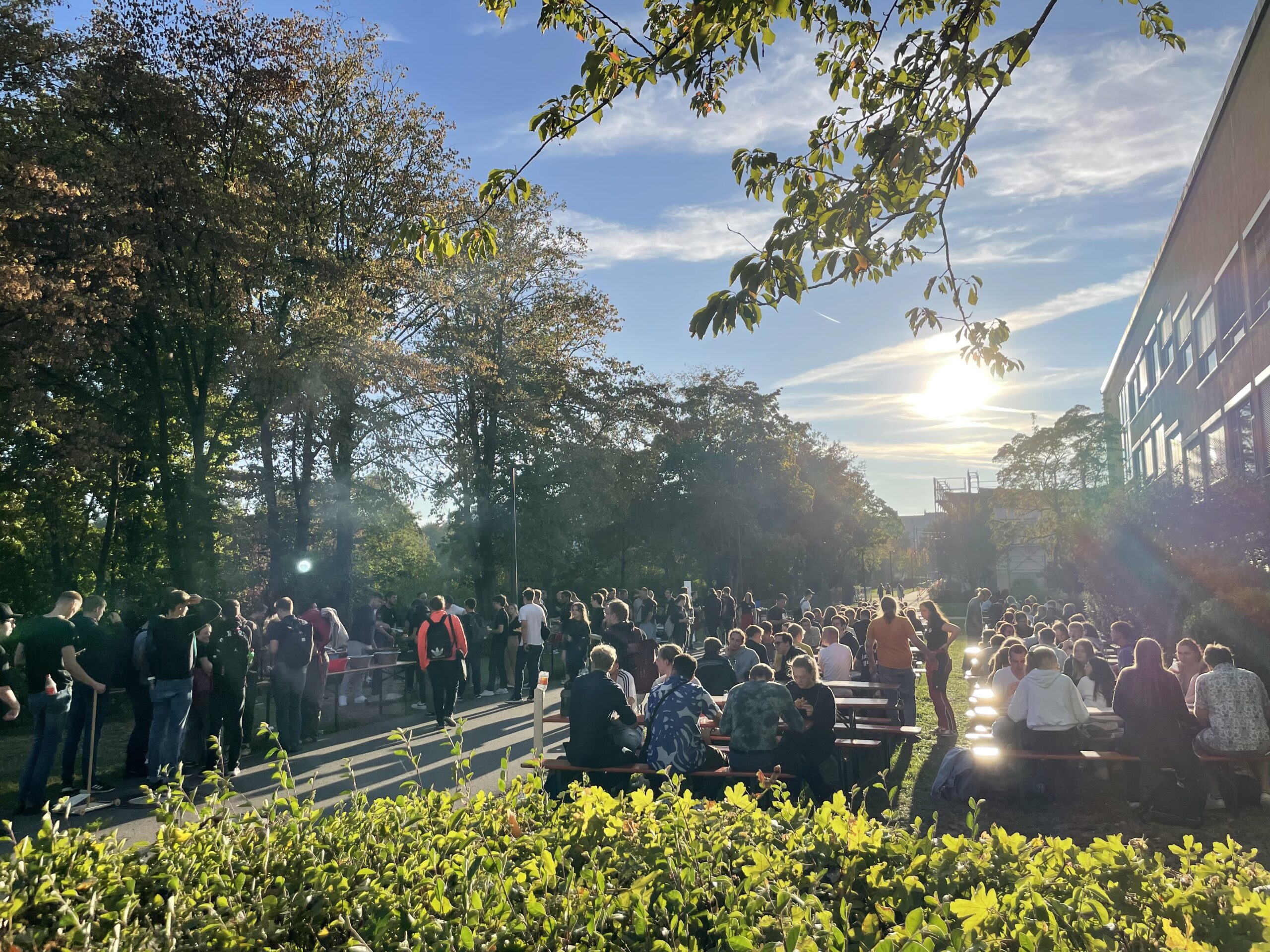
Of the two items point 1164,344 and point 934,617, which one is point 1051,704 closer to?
point 934,617

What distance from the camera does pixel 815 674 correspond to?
336 inches

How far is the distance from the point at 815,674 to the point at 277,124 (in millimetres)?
20237

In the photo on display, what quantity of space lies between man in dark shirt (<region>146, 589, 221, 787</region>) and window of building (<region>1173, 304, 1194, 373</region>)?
2994cm

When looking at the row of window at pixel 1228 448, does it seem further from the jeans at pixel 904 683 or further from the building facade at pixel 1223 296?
the jeans at pixel 904 683

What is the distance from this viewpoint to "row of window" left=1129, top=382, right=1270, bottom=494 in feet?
68.6

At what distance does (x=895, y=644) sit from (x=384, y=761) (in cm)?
645

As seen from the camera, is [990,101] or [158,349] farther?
[158,349]

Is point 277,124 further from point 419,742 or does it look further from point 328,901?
point 328,901

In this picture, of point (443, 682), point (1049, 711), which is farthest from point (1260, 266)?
point (443, 682)

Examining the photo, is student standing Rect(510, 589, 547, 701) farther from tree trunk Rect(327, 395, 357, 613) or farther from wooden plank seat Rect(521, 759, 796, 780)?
tree trunk Rect(327, 395, 357, 613)

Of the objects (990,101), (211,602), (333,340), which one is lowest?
(211,602)

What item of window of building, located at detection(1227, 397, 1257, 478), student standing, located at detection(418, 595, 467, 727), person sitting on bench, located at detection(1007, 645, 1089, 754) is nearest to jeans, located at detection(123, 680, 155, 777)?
student standing, located at detection(418, 595, 467, 727)

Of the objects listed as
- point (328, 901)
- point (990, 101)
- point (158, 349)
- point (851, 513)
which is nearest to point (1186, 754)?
point (990, 101)

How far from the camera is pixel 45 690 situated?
8.36 meters
